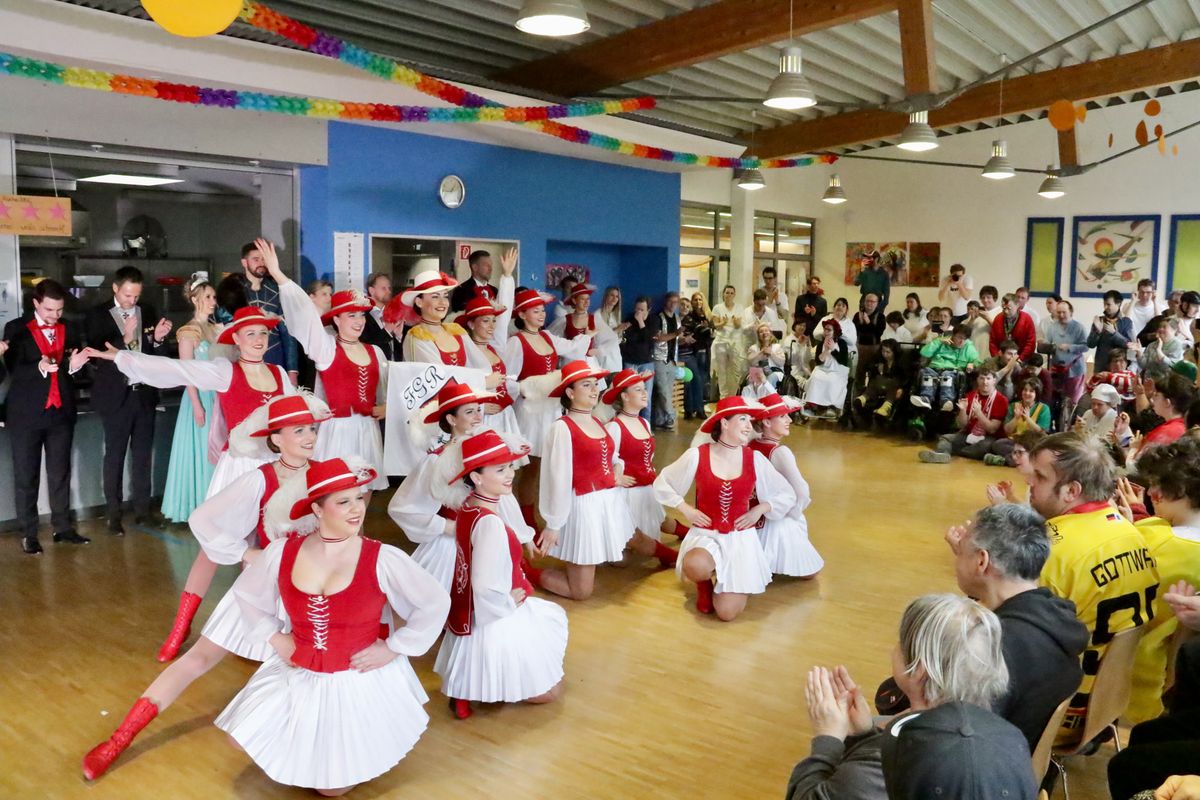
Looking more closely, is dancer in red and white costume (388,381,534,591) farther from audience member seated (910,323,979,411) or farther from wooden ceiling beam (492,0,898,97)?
audience member seated (910,323,979,411)

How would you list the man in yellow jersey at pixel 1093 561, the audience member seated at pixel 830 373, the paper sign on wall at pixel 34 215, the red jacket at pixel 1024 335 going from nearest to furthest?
the man in yellow jersey at pixel 1093 561 → the paper sign on wall at pixel 34 215 → the red jacket at pixel 1024 335 → the audience member seated at pixel 830 373

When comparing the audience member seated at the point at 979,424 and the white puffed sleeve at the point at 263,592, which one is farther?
the audience member seated at the point at 979,424

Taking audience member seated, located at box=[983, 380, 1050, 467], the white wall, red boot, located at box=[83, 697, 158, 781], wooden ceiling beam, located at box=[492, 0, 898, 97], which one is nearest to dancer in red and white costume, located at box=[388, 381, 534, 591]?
red boot, located at box=[83, 697, 158, 781]

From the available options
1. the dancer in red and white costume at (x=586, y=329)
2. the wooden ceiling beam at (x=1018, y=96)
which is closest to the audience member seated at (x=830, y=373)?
the wooden ceiling beam at (x=1018, y=96)

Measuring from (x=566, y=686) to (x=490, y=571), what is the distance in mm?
747

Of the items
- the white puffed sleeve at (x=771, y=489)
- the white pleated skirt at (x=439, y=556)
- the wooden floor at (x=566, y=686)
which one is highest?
the white puffed sleeve at (x=771, y=489)

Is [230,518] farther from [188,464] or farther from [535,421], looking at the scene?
[535,421]

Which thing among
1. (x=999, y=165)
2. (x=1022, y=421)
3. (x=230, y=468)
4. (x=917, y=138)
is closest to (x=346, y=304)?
(x=230, y=468)

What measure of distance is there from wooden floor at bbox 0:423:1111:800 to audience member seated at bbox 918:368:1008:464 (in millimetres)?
3253

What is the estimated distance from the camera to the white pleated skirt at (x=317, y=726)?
301cm

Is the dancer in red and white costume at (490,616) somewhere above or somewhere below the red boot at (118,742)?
above

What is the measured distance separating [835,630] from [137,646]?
10.7ft

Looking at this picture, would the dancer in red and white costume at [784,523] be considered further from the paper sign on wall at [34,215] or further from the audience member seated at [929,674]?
the paper sign on wall at [34,215]

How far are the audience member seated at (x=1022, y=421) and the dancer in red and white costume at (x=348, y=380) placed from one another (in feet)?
19.8
